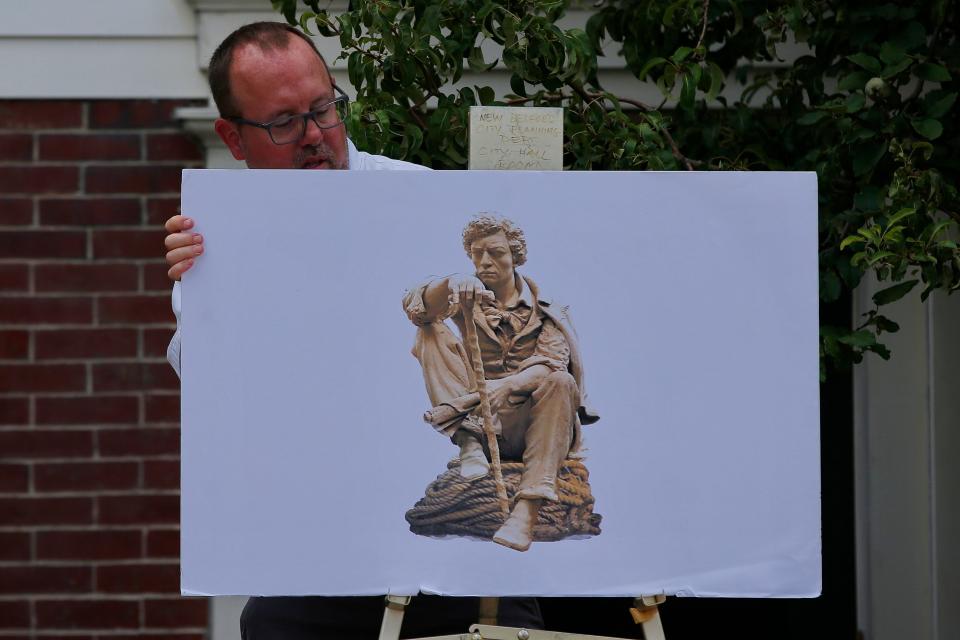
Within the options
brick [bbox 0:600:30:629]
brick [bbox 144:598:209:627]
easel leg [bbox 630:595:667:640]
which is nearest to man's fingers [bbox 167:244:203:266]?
easel leg [bbox 630:595:667:640]

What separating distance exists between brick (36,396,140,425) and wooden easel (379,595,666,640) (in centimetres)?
190

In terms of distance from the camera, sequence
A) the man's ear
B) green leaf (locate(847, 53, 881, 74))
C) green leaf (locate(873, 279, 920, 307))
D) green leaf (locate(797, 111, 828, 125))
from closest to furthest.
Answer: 1. the man's ear
2. green leaf (locate(873, 279, 920, 307))
3. green leaf (locate(847, 53, 881, 74))
4. green leaf (locate(797, 111, 828, 125))

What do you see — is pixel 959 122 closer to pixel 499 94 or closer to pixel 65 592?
pixel 499 94

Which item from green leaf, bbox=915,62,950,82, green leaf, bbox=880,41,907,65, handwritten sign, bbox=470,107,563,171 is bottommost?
handwritten sign, bbox=470,107,563,171

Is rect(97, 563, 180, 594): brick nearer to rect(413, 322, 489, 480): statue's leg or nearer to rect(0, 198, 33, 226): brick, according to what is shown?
rect(0, 198, 33, 226): brick

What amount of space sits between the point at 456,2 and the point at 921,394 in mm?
1820

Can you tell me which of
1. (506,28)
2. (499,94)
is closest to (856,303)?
(499,94)

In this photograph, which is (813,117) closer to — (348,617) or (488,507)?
(488,507)

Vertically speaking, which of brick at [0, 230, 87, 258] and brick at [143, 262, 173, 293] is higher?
brick at [0, 230, 87, 258]

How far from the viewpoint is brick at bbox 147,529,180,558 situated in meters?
3.71

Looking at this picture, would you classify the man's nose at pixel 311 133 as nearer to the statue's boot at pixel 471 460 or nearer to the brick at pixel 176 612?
the statue's boot at pixel 471 460

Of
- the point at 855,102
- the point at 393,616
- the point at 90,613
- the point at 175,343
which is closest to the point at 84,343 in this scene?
the point at 90,613

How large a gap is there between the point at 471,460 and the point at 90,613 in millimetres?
2170

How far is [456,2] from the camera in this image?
2.73 metres
